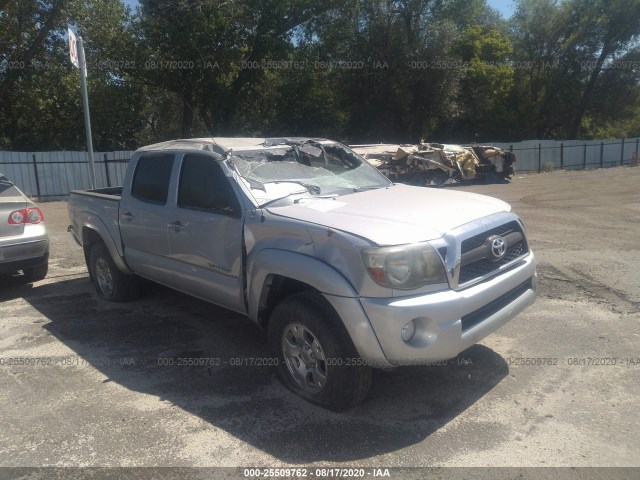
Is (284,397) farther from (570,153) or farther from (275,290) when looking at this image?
(570,153)

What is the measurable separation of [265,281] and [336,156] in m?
1.88

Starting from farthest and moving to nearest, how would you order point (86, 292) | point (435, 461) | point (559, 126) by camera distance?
point (559, 126) → point (86, 292) → point (435, 461)

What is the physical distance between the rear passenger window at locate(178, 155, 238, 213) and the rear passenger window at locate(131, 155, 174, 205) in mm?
287

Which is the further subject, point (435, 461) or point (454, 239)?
point (454, 239)

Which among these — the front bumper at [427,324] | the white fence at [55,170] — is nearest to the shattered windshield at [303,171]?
the front bumper at [427,324]

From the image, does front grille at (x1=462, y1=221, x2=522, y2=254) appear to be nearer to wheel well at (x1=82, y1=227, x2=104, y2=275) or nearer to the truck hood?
the truck hood

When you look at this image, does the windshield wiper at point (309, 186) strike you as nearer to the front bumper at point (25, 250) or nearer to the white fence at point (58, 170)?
the front bumper at point (25, 250)

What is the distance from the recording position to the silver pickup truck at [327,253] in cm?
340

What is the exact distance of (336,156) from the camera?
17.6 ft

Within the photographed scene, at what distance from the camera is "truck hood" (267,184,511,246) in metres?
3.53

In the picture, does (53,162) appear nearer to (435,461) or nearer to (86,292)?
(86,292)

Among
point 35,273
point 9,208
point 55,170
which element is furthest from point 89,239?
point 55,170

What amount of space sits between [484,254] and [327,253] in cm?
114

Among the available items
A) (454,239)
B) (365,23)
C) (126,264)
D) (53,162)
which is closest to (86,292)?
(126,264)
